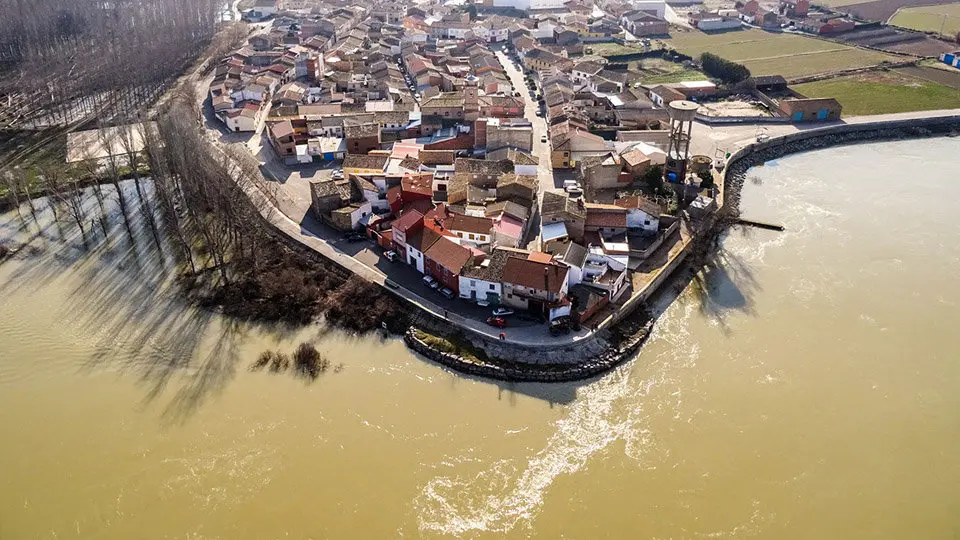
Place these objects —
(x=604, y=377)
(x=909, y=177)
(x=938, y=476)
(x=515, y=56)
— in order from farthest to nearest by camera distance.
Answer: (x=515, y=56) → (x=909, y=177) → (x=604, y=377) → (x=938, y=476)

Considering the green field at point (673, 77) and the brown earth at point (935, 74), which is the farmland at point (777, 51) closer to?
the brown earth at point (935, 74)

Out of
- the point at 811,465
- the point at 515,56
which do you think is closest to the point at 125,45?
the point at 515,56

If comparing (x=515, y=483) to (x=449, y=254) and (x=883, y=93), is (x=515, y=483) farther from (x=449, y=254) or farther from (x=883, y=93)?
(x=883, y=93)

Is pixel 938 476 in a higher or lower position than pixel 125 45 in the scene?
lower

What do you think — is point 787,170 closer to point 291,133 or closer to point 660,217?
point 660,217

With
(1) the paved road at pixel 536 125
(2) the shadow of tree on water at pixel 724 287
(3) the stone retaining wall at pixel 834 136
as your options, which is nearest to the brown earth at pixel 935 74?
(3) the stone retaining wall at pixel 834 136

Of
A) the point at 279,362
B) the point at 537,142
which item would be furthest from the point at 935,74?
the point at 279,362

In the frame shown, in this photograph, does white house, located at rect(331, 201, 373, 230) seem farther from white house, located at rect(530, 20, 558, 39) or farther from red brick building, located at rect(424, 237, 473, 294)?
white house, located at rect(530, 20, 558, 39)
